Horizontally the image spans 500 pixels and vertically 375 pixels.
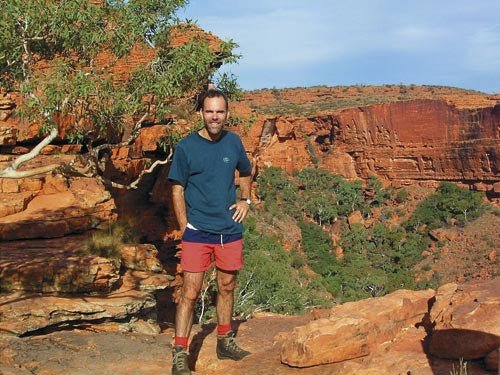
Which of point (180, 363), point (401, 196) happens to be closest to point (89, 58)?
point (180, 363)

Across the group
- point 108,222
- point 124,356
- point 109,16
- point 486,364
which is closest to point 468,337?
point 486,364

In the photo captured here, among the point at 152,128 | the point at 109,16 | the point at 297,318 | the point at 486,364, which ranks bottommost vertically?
the point at 297,318

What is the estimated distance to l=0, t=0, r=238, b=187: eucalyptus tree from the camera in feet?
19.8

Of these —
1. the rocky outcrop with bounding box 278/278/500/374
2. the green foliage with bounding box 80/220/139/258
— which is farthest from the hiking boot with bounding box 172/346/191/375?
the green foliage with bounding box 80/220/139/258

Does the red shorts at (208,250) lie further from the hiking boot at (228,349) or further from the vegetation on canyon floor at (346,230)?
the vegetation on canyon floor at (346,230)

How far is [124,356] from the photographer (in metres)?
4.31

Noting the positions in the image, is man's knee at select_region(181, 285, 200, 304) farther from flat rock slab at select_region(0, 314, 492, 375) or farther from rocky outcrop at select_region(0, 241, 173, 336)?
rocky outcrop at select_region(0, 241, 173, 336)

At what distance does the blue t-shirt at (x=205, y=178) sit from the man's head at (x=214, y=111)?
11 centimetres

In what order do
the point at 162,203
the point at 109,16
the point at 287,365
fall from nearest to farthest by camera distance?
1. the point at 287,365
2. the point at 109,16
3. the point at 162,203

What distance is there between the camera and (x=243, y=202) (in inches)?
151

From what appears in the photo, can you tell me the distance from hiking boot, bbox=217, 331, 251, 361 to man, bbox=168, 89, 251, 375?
0.44m

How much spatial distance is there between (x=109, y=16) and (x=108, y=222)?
3.42 m

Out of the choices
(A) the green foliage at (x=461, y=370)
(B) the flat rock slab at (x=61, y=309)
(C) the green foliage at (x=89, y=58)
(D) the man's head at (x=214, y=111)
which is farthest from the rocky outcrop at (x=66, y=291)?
(A) the green foliage at (x=461, y=370)

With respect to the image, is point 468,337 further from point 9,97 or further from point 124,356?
point 9,97
